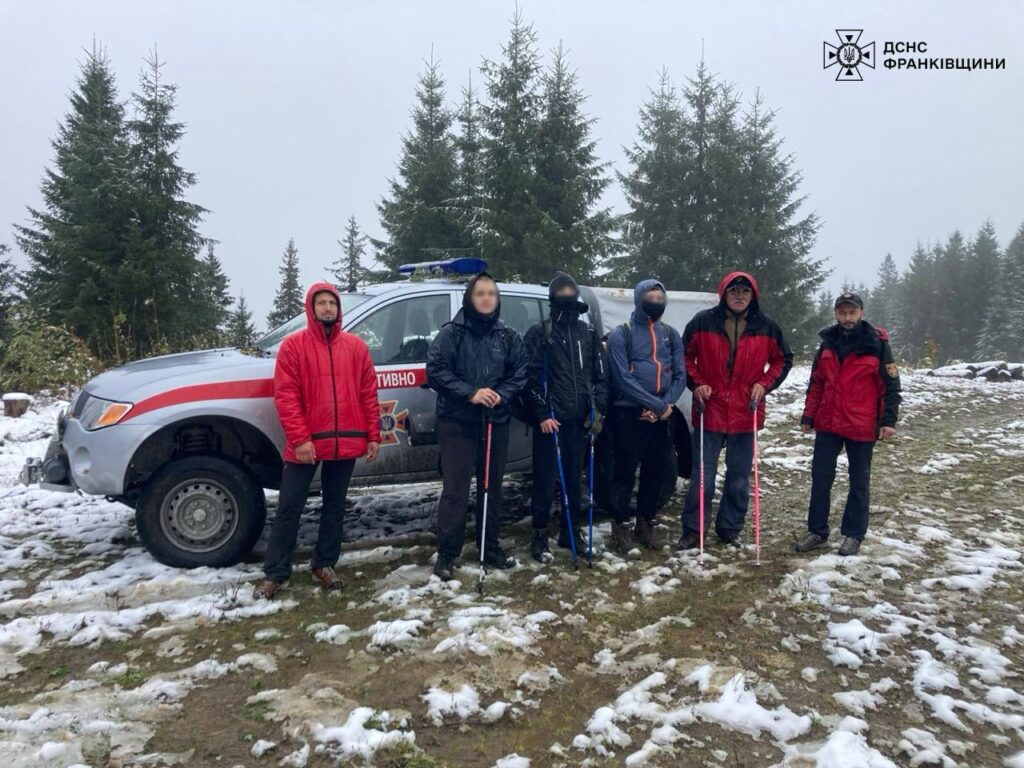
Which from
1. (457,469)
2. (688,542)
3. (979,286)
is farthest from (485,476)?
(979,286)

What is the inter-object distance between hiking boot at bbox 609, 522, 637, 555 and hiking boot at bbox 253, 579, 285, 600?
259cm

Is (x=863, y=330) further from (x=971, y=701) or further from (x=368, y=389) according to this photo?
(x=368, y=389)

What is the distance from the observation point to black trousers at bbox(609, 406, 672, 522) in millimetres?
5477

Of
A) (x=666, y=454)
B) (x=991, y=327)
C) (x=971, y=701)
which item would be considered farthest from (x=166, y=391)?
(x=991, y=327)

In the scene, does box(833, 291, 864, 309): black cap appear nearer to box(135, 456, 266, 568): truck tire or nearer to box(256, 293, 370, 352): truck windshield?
box(256, 293, 370, 352): truck windshield

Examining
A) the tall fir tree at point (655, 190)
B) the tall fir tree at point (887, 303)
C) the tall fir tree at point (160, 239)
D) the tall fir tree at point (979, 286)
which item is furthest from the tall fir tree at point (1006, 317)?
the tall fir tree at point (160, 239)

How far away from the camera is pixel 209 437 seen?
505 cm

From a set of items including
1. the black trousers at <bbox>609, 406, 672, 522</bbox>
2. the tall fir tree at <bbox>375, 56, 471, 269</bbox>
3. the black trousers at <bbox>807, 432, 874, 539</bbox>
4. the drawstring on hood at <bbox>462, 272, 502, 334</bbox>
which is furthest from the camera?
the tall fir tree at <bbox>375, 56, 471, 269</bbox>

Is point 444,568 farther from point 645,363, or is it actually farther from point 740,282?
point 740,282

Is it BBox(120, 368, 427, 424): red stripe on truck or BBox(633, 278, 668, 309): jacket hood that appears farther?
BBox(633, 278, 668, 309): jacket hood

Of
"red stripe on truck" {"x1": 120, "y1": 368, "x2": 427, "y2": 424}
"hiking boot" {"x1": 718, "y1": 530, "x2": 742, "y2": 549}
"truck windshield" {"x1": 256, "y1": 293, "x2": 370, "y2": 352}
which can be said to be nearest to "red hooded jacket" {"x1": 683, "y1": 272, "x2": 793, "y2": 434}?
"hiking boot" {"x1": 718, "y1": 530, "x2": 742, "y2": 549}

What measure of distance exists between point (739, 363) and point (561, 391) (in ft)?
4.99

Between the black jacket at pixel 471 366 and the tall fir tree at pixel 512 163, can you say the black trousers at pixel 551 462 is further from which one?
the tall fir tree at pixel 512 163

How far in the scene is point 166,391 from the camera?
4730 millimetres
